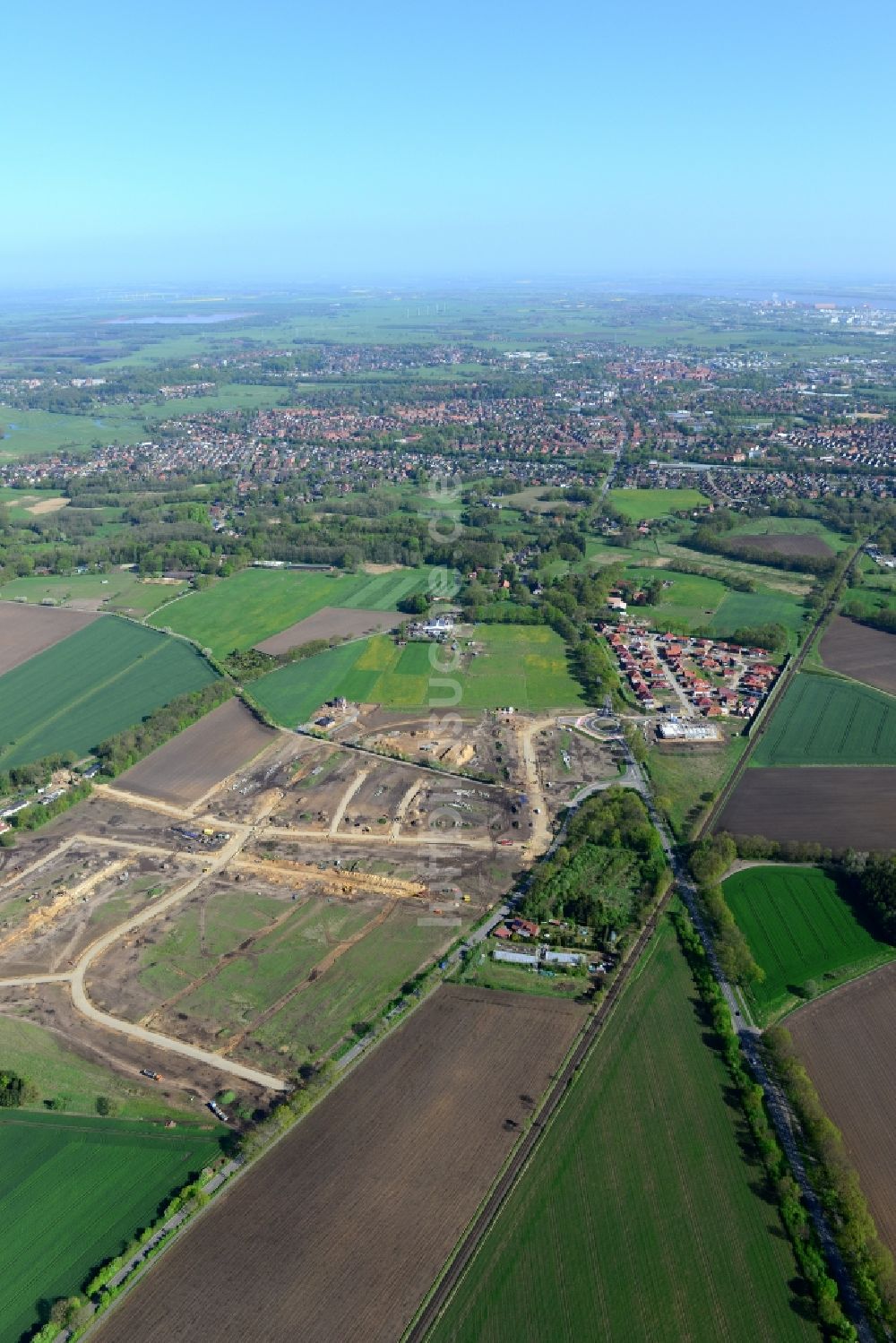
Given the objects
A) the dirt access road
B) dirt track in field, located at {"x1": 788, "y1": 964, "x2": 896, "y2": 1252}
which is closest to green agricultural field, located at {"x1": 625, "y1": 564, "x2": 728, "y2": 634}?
dirt track in field, located at {"x1": 788, "y1": 964, "x2": 896, "y2": 1252}

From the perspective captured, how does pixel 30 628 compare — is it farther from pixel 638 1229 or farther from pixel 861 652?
pixel 861 652

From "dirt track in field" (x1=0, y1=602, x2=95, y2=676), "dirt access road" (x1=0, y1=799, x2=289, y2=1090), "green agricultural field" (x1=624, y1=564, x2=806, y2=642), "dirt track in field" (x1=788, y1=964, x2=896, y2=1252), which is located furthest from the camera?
"green agricultural field" (x1=624, y1=564, x2=806, y2=642)

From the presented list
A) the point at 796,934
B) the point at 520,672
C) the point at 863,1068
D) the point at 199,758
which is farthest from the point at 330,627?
the point at 863,1068

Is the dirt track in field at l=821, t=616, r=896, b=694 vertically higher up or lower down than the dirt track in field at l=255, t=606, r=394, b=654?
higher up

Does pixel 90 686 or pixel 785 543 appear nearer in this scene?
pixel 90 686

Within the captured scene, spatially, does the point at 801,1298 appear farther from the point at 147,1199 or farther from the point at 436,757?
the point at 436,757

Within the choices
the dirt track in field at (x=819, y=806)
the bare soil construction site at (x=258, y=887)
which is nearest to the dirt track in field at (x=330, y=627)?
the bare soil construction site at (x=258, y=887)

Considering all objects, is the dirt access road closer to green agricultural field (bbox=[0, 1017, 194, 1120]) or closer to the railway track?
green agricultural field (bbox=[0, 1017, 194, 1120])

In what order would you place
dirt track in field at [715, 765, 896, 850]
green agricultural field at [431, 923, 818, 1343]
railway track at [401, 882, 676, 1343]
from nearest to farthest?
1. green agricultural field at [431, 923, 818, 1343]
2. railway track at [401, 882, 676, 1343]
3. dirt track in field at [715, 765, 896, 850]
